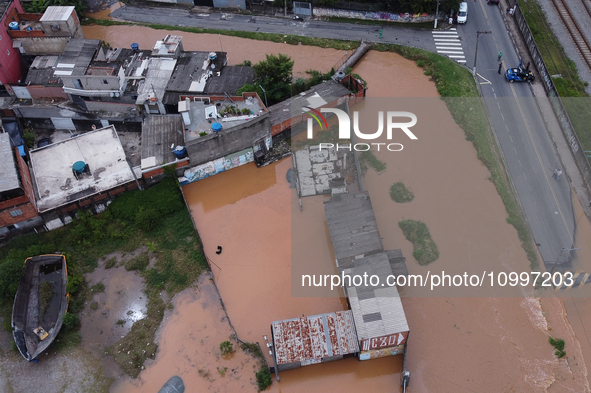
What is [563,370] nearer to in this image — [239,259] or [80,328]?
[239,259]

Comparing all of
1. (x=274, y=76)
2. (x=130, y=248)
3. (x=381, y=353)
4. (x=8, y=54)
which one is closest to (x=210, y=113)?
(x=274, y=76)

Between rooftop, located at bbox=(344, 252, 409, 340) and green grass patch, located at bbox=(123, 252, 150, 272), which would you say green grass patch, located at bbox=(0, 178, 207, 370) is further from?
rooftop, located at bbox=(344, 252, 409, 340)

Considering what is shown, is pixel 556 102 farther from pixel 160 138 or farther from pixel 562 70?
pixel 160 138

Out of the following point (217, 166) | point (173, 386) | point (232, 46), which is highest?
point (232, 46)

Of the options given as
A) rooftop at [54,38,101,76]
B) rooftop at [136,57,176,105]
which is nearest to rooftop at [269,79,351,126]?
rooftop at [136,57,176,105]

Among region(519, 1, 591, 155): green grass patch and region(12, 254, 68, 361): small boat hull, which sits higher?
region(519, 1, 591, 155): green grass patch

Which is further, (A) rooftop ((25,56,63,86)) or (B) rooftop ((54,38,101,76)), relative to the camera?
(A) rooftop ((25,56,63,86))

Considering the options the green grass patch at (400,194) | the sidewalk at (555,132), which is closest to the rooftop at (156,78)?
the green grass patch at (400,194)
